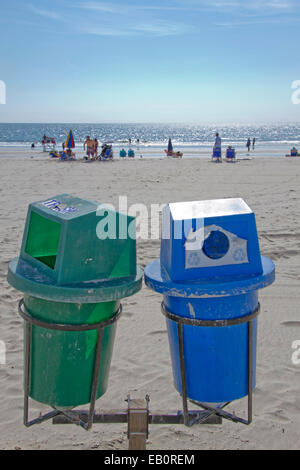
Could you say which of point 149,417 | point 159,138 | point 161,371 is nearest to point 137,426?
point 149,417

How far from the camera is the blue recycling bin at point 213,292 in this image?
6.68 ft

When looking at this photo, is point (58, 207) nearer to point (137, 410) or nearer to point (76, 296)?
point (76, 296)

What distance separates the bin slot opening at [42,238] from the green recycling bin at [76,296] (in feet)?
0.75

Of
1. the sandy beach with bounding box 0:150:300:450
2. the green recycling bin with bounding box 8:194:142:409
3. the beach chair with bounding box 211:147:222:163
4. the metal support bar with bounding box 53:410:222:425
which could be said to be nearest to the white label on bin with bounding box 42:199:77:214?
the green recycling bin with bounding box 8:194:142:409

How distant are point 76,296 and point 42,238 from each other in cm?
74

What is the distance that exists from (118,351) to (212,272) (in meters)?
1.85

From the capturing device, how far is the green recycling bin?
2.03m

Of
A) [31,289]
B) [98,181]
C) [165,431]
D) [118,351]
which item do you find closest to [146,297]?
[118,351]

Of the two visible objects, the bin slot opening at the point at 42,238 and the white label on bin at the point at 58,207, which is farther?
the bin slot opening at the point at 42,238

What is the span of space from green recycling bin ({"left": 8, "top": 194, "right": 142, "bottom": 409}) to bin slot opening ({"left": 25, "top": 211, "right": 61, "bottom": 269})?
0.75 feet

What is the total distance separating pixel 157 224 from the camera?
7.54 m

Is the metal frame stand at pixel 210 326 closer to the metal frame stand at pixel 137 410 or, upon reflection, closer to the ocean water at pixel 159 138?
the metal frame stand at pixel 137 410

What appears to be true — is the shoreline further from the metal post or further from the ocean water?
the metal post

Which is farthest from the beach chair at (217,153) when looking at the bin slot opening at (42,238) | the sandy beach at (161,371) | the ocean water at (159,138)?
the bin slot opening at (42,238)
